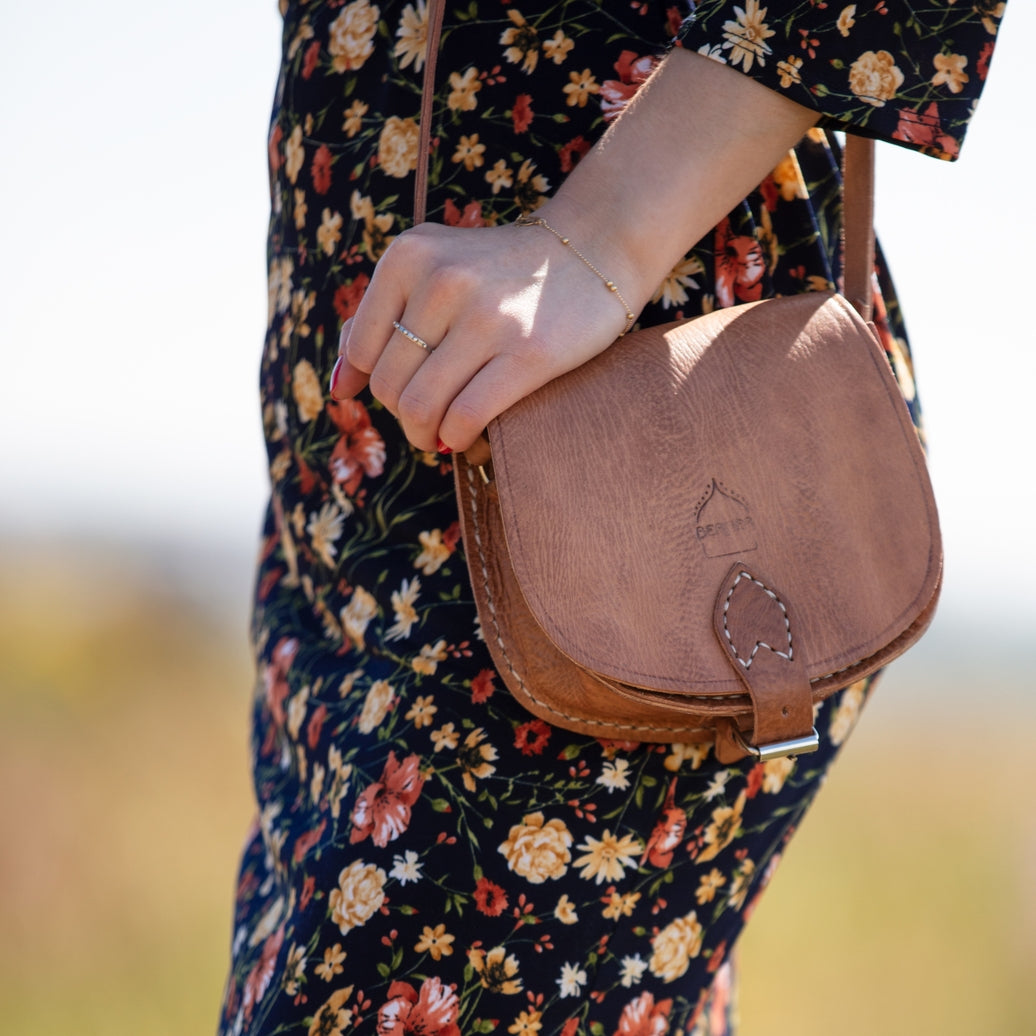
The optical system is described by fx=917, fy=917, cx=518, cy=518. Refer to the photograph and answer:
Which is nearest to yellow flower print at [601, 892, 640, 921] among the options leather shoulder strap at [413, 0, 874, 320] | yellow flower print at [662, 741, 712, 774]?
yellow flower print at [662, 741, 712, 774]

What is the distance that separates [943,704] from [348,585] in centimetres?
481

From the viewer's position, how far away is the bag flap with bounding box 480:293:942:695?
28.2 inches

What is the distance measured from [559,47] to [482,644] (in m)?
0.53

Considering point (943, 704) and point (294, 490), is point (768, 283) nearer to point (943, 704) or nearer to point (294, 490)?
point (294, 490)

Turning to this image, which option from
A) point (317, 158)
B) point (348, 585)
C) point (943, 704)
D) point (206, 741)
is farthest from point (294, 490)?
point (943, 704)

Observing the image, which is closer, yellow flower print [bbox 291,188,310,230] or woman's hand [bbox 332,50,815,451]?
woman's hand [bbox 332,50,815,451]

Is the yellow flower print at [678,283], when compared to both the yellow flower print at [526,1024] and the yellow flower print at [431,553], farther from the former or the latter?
the yellow flower print at [526,1024]

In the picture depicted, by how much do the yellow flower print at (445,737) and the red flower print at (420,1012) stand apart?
0.65 ft

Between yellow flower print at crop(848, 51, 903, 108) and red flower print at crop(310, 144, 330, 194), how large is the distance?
18.7 inches

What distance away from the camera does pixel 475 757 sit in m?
0.78

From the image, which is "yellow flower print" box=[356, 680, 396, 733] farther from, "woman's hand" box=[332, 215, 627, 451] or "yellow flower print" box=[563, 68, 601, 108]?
"yellow flower print" box=[563, 68, 601, 108]

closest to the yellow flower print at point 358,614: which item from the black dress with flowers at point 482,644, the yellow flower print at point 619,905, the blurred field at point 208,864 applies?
the black dress with flowers at point 482,644

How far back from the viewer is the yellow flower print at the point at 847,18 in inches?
28.3

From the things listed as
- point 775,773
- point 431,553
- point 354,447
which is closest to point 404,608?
point 431,553
